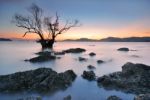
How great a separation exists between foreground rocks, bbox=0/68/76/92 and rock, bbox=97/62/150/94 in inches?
70.7

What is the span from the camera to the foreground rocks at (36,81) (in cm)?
948

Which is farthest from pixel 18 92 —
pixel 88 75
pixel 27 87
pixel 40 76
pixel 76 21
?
pixel 76 21

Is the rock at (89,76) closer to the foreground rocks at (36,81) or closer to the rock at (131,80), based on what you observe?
the rock at (131,80)

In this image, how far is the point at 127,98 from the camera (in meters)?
8.52

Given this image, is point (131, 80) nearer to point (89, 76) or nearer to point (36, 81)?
point (89, 76)

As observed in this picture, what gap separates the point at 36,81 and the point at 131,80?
13.5 feet

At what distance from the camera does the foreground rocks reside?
948 cm

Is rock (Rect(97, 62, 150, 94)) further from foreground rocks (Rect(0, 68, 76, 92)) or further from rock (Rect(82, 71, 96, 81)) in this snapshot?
foreground rocks (Rect(0, 68, 76, 92))

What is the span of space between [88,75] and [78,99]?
3.47 m

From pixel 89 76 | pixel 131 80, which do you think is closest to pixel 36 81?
pixel 89 76

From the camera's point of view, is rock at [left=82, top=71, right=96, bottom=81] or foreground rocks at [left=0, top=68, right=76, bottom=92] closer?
foreground rocks at [left=0, top=68, right=76, bottom=92]

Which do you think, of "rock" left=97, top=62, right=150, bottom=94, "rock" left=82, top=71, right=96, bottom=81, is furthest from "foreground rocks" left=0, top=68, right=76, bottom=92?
"rock" left=97, top=62, right=150, bottom=94

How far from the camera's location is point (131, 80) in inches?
404

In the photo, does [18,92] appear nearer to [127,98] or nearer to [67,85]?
[67,85]
